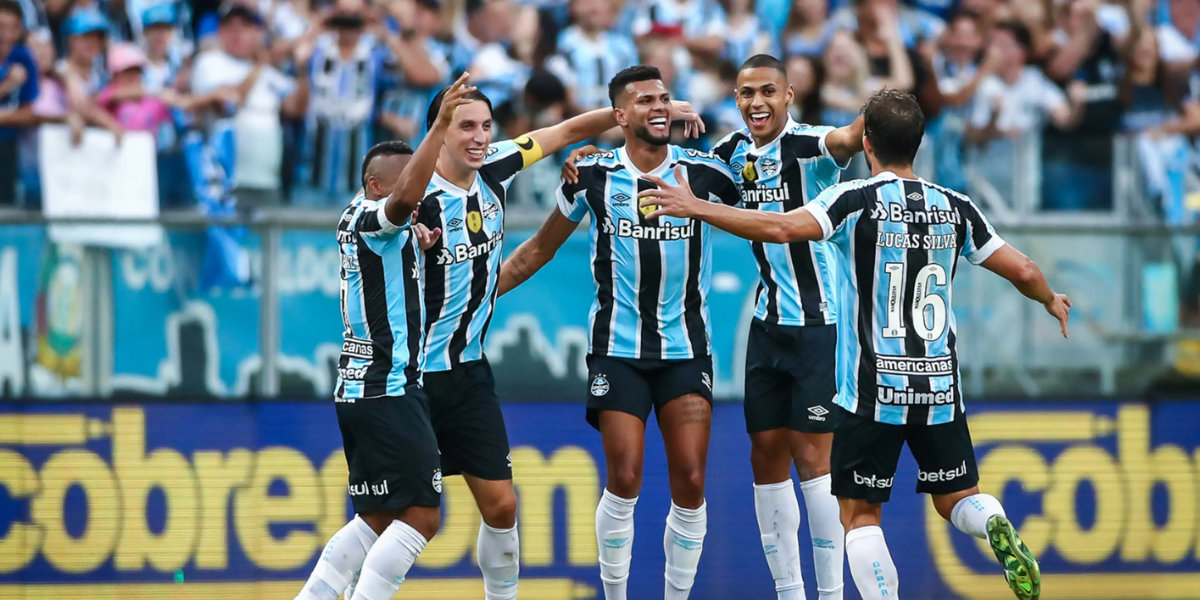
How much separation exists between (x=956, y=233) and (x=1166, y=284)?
3693 millimetres

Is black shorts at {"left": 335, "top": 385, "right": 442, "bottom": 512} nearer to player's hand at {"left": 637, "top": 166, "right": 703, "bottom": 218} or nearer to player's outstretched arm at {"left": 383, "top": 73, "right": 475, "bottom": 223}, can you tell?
player's outstretched arm at {"left": 383, "top": 73, "right": 475, "bottom": 223}

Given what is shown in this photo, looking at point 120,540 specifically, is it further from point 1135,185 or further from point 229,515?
point 1135,185

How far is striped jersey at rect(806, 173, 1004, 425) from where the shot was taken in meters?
6.18

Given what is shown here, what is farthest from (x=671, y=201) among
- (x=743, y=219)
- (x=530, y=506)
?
(x=530, y=506)

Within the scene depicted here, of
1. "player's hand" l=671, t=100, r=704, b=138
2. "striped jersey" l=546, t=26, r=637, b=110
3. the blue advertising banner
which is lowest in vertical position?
the blue advertising banner

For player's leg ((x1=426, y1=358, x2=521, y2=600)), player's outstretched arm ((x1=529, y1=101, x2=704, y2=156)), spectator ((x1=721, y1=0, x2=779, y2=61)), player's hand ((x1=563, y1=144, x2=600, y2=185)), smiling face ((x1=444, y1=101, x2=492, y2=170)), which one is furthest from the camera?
spectator ((x1=721, y1=0, x2=779, y2=61))

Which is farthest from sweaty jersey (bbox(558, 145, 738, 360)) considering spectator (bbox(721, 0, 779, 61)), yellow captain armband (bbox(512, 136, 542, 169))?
spectator (bbox(721, 0, 779, 61))

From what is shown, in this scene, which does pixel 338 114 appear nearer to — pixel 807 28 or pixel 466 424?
pixel 807 28

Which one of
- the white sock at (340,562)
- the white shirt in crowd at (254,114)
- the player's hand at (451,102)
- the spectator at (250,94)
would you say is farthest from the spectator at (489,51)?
the white sock at (340,562)

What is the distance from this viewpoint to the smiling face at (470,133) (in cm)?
690

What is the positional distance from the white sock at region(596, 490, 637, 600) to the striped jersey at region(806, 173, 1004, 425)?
149 cm

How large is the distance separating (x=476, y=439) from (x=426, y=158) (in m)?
1.52

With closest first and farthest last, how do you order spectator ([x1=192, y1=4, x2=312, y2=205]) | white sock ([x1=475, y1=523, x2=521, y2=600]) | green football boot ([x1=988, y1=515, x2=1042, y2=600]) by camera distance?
green football boot ([x1=988, y1=515, x2=1042, y2=600]), white sock ([x1=475, y1=523, x2=521, y2=600]), spectator ([x1=192, y1=4, x2=312, y2=205])

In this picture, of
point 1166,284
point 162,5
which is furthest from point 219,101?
point 1166,284
